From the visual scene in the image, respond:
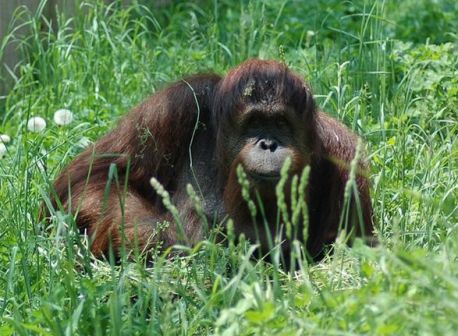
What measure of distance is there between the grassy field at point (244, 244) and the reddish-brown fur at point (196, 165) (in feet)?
0.50

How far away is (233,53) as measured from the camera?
18.5 feet

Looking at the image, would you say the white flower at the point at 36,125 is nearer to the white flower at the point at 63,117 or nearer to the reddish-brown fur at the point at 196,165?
the white flower at the point at 63,117

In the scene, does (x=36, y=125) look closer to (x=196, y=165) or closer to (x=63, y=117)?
(x=63, y=117)

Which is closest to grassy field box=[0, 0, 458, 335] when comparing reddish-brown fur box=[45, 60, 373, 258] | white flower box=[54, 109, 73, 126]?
white flower box=[54, 109, 73, 126]

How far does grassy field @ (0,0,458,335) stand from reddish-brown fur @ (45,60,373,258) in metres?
0.15

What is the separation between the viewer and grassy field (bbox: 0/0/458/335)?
103 inches

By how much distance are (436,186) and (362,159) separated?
0.96 feet

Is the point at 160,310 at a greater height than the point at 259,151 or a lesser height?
lesser

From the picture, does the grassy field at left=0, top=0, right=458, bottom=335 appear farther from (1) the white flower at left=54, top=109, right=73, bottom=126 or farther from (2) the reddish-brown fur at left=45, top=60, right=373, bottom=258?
(2) the reddish-brown fur at left=45, top=60, right=373, bottom=258

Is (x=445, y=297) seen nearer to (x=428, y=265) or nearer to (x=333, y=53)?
(x=428, y=265)

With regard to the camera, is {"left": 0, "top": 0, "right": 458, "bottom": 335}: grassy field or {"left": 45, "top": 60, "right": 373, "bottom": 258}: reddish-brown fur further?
{"left": 45, "top": 60, "right": 373, "bottom": 258}: reddish-brown fur

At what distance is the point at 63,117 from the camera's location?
5.06m

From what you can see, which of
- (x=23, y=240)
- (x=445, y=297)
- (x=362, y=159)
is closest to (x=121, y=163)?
(x=23, y=240)

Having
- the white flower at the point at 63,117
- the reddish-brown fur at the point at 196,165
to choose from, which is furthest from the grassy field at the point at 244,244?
the reddish-brown fur at the point at 196,165
